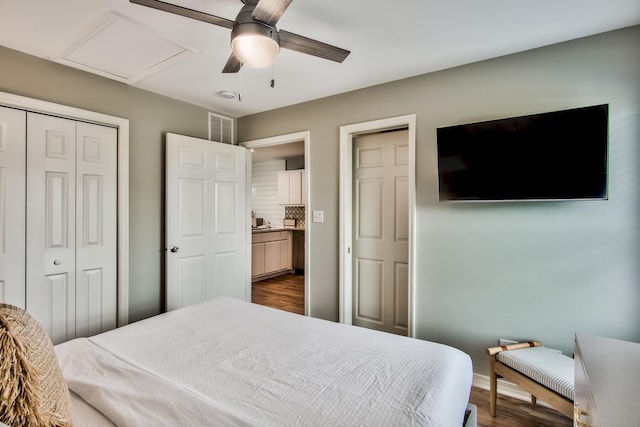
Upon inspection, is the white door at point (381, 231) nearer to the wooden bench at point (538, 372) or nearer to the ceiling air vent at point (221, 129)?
the wooden bench at point (538, 372)

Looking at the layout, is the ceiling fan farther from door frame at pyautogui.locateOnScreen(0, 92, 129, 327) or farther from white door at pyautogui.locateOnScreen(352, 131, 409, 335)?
white door at pyautogui.locateOnScreen(352, 131, 409, 335)

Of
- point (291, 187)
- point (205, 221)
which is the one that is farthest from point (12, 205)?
point (291, 187)

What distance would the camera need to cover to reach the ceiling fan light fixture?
1409 mm

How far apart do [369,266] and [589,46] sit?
2.39 m

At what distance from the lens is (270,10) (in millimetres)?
1356

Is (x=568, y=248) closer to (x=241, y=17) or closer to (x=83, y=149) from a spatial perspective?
(x=241, y=17)

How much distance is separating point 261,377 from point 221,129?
3.05 m

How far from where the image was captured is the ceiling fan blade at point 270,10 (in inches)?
51.5

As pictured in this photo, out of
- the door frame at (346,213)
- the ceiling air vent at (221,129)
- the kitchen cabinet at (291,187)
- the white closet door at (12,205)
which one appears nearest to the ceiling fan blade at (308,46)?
the door frame at (346,213)

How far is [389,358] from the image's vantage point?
153 cm

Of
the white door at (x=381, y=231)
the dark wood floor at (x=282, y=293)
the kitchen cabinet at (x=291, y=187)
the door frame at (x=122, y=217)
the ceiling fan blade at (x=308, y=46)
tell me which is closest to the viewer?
the ceiling fan blade at (x=308, y=46)

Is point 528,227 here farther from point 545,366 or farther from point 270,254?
point 270,254

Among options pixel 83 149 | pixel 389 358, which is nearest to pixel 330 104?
pixel 83 149

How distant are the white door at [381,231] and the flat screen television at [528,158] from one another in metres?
0.76
